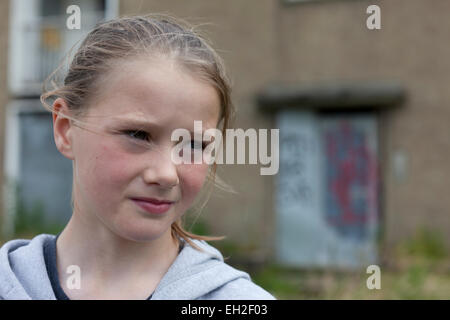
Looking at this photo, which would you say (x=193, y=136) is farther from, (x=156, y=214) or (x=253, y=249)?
(x=253, y=249)

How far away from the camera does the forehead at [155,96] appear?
1.08m

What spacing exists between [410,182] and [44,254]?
20.8ft

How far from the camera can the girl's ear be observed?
4.01ft

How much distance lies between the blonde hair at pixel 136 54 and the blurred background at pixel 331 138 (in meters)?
5.41

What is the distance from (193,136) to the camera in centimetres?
111

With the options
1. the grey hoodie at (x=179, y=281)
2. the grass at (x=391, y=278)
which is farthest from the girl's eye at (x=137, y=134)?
the grass at (x=391, y=278)

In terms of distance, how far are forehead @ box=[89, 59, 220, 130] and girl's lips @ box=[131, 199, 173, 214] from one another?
0.16 meters

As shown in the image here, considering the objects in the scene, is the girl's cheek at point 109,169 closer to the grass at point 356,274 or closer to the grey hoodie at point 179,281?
the grey hoodie at point 179,281

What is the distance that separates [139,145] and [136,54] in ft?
0.73

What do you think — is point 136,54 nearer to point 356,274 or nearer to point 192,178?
point 192,178

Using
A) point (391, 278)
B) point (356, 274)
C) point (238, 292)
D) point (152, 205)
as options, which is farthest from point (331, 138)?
point (152, 205)

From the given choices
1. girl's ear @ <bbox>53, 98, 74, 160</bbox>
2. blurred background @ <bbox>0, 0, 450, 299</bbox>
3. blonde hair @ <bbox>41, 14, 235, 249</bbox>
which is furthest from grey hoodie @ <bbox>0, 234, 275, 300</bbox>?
blurred background @ <bbox>0, 0, 450, 299</bbox>
